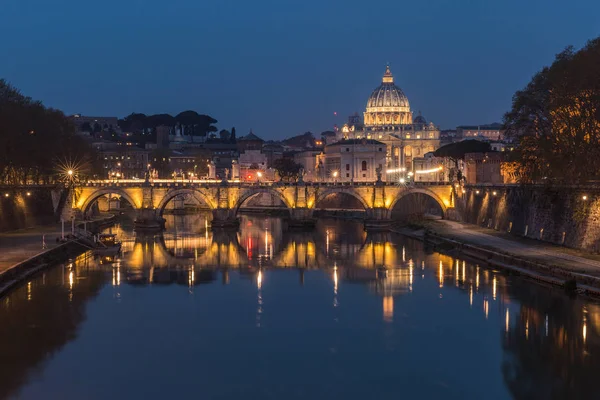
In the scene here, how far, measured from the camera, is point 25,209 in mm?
64250

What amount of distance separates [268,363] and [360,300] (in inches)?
446

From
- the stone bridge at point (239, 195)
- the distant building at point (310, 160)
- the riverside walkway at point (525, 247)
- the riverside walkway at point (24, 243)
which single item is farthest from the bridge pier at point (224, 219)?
the distant building at point (310, 160)

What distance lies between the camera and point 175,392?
24938 millimetres

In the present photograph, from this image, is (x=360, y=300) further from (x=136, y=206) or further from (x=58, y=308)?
(x=136, y=206)

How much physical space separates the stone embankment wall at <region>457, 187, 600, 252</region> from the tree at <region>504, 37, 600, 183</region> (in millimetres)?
1215

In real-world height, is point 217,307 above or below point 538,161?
below

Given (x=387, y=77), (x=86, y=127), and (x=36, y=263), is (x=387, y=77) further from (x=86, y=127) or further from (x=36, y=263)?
(x=36, y=263)

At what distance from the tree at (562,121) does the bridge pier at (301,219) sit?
25127 millimetres

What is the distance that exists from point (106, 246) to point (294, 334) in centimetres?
2761

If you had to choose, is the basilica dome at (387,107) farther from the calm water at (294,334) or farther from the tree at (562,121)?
the calm water at (294,334)

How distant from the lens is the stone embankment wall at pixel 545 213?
44906 millimetres

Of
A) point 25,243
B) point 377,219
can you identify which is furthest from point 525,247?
point 25,243

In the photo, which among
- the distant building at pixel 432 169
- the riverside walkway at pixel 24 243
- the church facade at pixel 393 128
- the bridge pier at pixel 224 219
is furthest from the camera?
the church facade at pixel 393 128

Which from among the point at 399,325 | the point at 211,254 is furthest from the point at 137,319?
the point at 211,254
